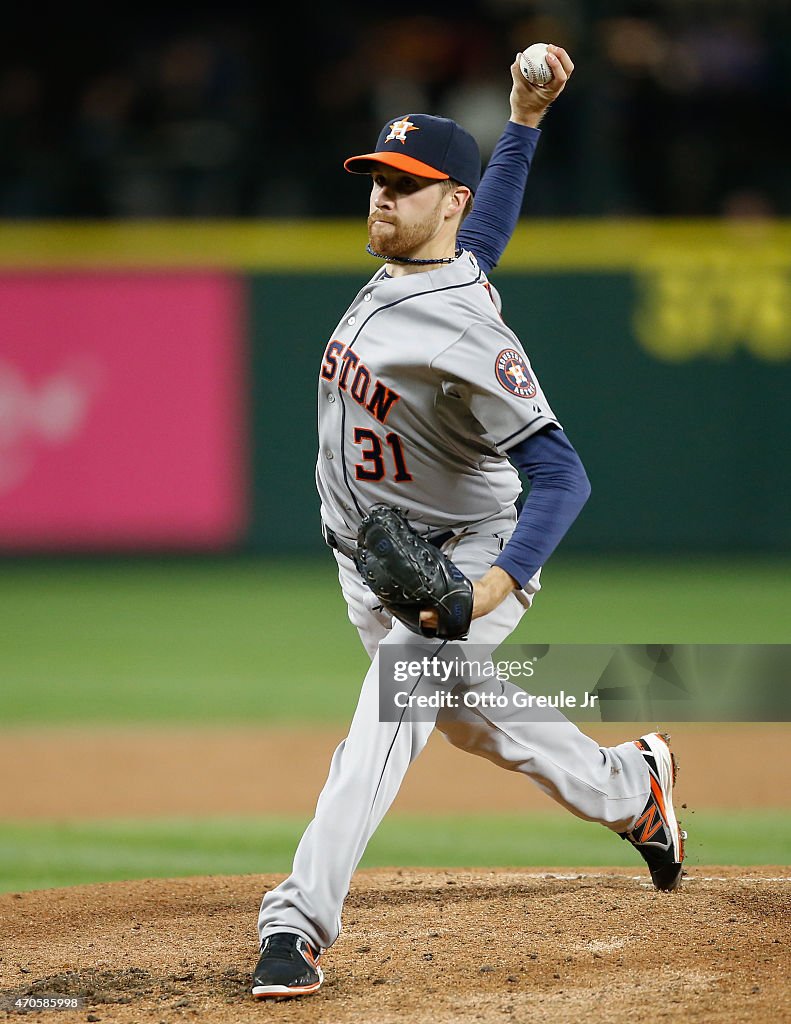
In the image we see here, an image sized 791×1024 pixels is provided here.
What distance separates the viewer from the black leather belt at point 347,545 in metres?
3.68

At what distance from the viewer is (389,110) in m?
12.2

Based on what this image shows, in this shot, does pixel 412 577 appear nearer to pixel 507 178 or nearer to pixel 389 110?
pixel 507 178

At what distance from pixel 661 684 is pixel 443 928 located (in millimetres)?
1454

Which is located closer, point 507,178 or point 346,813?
point 346,813

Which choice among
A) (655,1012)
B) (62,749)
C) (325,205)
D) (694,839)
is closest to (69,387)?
(325,205)

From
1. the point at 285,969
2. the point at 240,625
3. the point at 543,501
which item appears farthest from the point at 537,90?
the point at 240,625

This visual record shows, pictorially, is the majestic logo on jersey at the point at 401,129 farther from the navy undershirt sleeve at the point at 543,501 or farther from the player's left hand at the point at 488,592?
the player's left hand at the point at 488,592

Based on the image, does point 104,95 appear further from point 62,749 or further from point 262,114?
point 62,749

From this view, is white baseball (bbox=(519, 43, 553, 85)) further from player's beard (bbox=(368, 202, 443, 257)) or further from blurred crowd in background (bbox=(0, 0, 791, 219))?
blurred crowd in background (bbox=(0, 0, 791, 219))

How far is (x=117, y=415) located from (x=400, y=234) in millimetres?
8077

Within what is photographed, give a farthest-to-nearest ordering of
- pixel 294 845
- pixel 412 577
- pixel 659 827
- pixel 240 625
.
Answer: pixel 240 625 < pixel 294 845 < pixel 659 827 < pixel 412 577

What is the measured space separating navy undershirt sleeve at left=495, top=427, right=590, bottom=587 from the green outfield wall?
26.3 feet

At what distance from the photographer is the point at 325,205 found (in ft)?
40.1

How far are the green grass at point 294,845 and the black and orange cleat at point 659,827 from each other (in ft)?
2.89
